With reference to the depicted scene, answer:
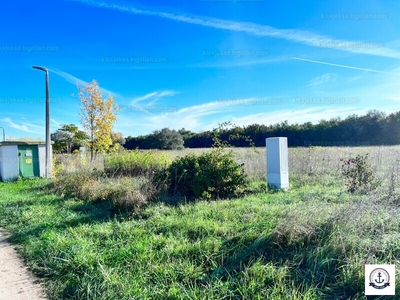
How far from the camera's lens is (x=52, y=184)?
9.81 m

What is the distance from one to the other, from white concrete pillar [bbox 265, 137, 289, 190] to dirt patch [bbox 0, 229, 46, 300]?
5965 mm

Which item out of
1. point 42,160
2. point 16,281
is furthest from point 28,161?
point 16,281

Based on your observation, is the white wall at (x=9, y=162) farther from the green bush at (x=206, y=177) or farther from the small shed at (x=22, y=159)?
the green bush at (x=206, y=177)

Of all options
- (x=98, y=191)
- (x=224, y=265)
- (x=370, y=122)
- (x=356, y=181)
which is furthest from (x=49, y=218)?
(x=370, y=122)

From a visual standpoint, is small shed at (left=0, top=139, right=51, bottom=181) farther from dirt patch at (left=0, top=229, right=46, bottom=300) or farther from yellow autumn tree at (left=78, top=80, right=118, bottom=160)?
dirt patch at (left=0, top=229, right=46, bottom=300)

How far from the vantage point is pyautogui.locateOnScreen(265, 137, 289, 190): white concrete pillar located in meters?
7.36

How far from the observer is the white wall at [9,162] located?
40.4 ft

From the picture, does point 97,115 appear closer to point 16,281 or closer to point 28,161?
point 28,161

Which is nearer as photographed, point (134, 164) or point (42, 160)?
point (134, 164)

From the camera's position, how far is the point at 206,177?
22.8 ft

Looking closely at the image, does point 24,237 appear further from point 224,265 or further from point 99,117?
point 99,117

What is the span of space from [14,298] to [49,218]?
3.21 m

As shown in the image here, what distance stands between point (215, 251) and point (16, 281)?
2.56m

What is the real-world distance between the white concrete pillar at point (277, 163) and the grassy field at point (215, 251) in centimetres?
190
